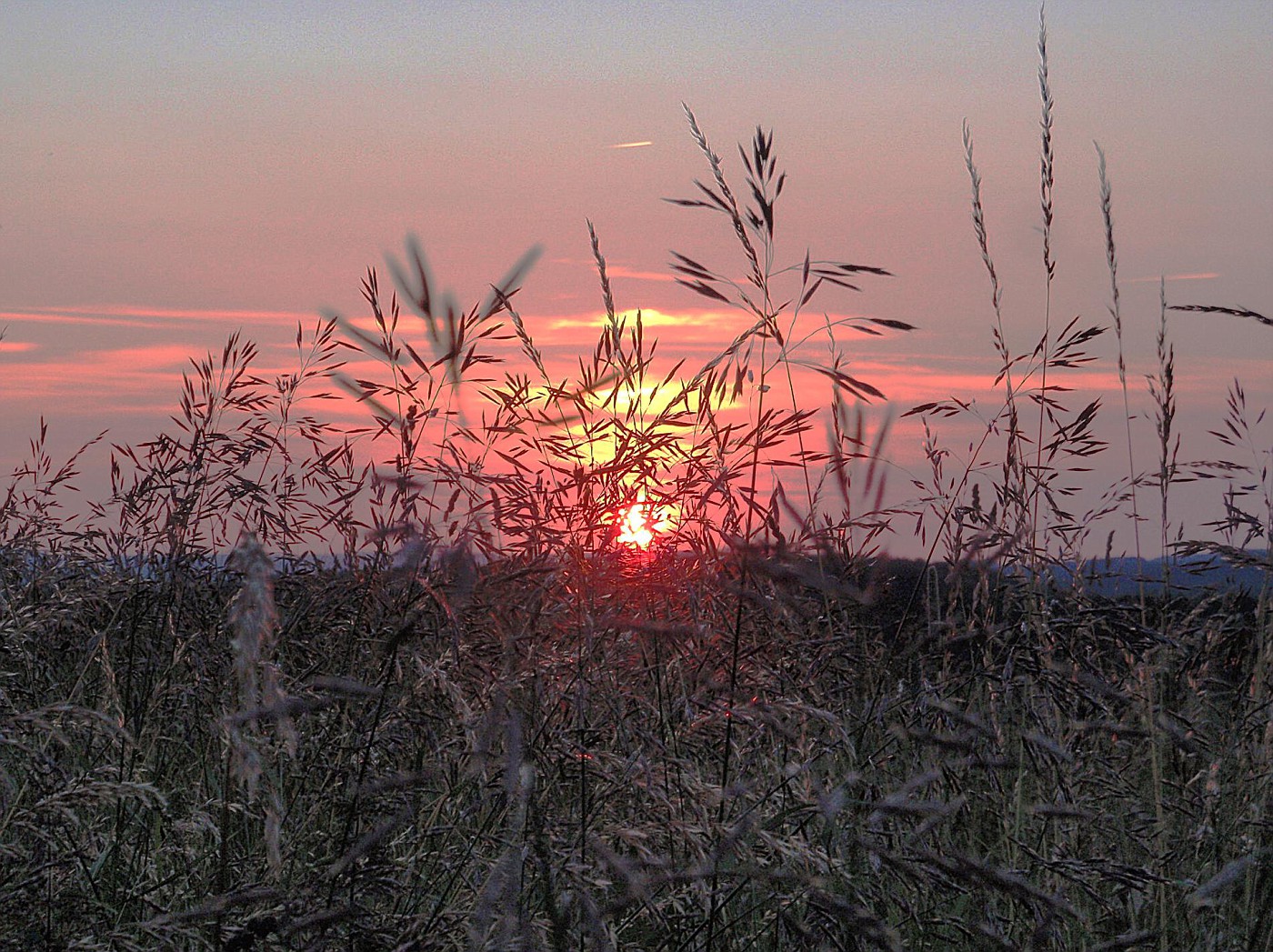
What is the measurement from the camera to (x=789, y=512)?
2215mm

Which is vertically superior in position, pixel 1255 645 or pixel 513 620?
pixel 513 620

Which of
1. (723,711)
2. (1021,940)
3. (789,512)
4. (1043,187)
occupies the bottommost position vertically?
(1021,940)

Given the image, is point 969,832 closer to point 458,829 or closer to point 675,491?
point 675,491

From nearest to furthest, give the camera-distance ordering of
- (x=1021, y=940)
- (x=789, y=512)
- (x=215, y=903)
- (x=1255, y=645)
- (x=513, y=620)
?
(x=215, y=903) → (x=513, y=620) → (x=789, y=512) → (x=1021, y=940) → (x=1255, y=645)

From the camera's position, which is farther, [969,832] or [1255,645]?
[1255,645]

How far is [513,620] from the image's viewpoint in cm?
205

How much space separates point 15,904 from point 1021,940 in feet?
6.50

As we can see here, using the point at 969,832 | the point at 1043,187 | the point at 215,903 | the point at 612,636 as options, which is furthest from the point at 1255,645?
the point at 215,903

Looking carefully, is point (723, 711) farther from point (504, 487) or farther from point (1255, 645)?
point (1255, 645)

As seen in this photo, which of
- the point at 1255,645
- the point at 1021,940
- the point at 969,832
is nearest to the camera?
the point at 1021,940

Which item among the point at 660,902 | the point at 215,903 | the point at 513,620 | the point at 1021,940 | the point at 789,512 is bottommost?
the point at 1021,940

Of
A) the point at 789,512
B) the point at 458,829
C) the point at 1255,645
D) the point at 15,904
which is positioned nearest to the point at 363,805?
the point at 458,829

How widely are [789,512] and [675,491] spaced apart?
69cm

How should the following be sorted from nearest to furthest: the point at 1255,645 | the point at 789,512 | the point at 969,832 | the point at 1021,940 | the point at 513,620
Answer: the point at 513,620 → the point at 789,512 → the point at 1021,940 → the point at 969,832 → the point at 1255,645
